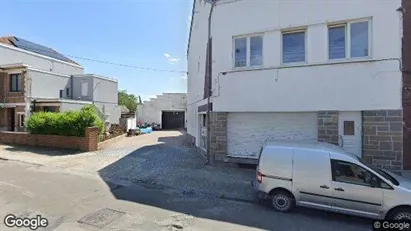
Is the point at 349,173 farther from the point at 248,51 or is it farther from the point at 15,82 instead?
the point at 15,82

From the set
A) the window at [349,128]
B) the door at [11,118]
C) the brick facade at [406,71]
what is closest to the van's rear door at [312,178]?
the window at [349,128]

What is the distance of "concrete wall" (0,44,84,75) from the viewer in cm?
2439

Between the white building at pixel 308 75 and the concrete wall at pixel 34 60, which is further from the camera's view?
the concrete wall at pixel 34 60

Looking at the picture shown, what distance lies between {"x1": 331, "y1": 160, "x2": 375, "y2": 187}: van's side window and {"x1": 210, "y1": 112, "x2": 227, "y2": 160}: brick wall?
517cm

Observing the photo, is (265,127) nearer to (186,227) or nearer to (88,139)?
(186,227)

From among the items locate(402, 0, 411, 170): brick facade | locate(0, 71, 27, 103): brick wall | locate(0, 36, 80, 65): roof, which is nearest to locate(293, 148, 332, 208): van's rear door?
locate(402, 0, 411, 170): brick facade

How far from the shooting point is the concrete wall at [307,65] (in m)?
8.80

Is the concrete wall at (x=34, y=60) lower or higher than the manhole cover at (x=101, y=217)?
higher

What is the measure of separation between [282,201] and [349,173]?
1.56m

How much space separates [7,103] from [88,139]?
13.0m

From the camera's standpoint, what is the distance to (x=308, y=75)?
9.55m

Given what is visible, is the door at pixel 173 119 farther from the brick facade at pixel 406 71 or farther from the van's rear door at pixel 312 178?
the van's rear door at pixel 312 178

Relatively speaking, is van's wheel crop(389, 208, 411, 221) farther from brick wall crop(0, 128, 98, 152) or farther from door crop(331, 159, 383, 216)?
brick wall crop(0, 128, 98, 152)

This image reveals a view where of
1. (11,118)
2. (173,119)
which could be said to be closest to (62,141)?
(11,118)
